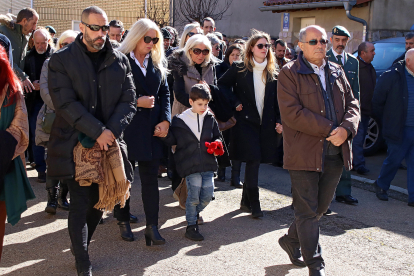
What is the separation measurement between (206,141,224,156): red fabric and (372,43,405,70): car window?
6211 millimetres

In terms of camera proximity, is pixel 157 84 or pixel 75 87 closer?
pixel 75 87

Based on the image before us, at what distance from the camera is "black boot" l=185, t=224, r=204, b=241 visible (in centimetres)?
491

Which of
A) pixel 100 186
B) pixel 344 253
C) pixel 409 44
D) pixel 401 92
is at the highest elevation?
pixel 409 44

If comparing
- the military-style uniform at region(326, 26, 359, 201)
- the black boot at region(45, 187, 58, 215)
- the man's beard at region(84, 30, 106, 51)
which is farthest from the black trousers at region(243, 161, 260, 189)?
the man's beard at region(84, 30, 106, 51)

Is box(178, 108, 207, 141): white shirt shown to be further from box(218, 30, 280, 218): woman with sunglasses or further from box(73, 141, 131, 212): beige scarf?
box(73, 141, 131, 212): beige scarf

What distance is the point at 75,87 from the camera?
12.6 ft

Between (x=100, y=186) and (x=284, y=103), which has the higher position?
(x=284, y=103)

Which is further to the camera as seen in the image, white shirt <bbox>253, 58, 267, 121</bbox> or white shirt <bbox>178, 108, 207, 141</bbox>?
white shirt <bbox>253, 58, 267, 121</bbox>

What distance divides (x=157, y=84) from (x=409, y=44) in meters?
5.36

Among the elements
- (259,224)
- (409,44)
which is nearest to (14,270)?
(259,224)

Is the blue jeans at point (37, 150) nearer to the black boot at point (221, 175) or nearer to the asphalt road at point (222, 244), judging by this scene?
the asphalt road at point (222, 244)

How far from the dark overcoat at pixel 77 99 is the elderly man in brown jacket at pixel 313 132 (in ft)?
4.37

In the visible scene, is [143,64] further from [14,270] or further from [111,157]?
[14,270]

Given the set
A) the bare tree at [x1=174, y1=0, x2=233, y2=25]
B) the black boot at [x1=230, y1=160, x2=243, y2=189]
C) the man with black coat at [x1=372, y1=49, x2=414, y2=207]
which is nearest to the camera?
the man with black coat at [x1=372, y1=49, x2=414, y2=207]
